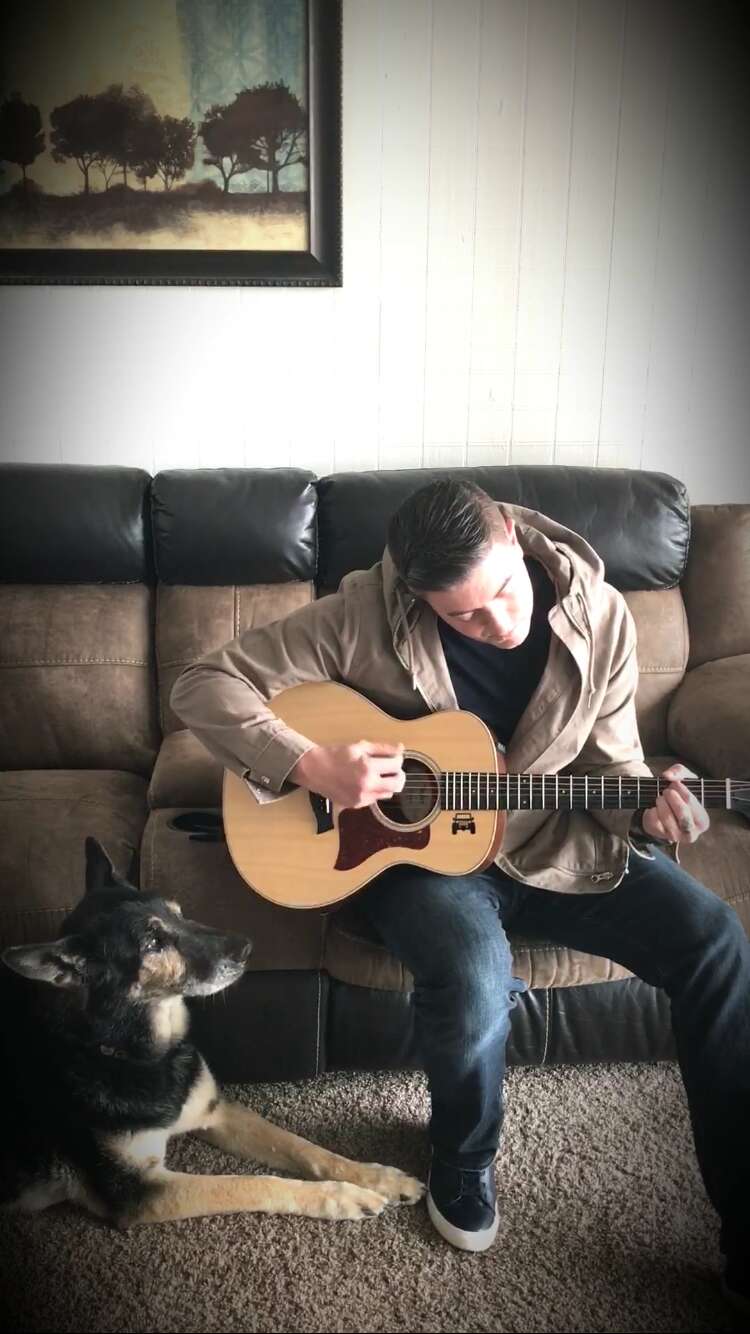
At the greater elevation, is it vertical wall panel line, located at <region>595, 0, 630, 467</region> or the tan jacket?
vertical wall panel line, located at <region>595, 0, 630, 467</region>

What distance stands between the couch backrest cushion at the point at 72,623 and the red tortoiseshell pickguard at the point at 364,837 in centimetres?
76

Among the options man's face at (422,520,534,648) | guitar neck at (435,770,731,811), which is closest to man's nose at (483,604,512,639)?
man's face at (422,520,534,648)

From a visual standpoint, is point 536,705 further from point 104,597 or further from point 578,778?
point 104,597

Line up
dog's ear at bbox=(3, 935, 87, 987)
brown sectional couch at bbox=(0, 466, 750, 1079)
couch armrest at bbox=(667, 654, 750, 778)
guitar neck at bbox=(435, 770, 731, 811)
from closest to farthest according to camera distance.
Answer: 1. dog's ear at bbox=(3, 935, 87, 987)
2. guitar neck at bbox=(435, 770, 731, 811)
3. couch armrest at bbox=(667, 654, 750, 778)
4. brown sectional couch at bbox=(0, 466, 750, 1079)

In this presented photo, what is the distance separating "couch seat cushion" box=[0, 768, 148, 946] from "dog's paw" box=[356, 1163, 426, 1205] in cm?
62

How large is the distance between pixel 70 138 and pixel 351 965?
1881mm

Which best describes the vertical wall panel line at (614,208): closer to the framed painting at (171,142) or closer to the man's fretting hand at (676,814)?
the framed painting at (171,142)

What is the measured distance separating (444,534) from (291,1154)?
38.9 inches

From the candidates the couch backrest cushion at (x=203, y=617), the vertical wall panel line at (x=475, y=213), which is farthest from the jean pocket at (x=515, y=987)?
the vertical wall panel line at (x=475, y=213)

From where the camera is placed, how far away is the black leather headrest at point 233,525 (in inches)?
80.4

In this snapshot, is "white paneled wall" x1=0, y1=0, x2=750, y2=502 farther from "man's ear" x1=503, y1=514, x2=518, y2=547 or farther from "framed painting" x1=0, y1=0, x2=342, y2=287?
"man's ear" x1=503, y1=514, x2=518, y2=547

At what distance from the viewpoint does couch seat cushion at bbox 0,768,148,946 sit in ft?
4.98

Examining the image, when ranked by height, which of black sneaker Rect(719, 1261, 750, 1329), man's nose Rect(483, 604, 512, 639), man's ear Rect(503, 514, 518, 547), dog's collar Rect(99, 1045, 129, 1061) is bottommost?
black sneaker Rect(719, 1261, 750, 1329)

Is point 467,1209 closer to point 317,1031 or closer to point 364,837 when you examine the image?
Result: point 317,1031
